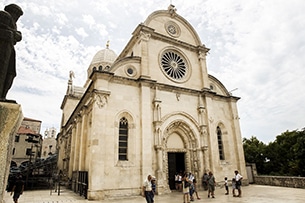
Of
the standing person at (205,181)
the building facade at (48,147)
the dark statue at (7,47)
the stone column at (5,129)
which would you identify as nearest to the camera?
the stone column at (5,129)

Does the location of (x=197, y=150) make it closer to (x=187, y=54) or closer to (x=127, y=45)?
(x=187, y=54)

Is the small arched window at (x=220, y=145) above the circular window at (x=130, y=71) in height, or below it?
below

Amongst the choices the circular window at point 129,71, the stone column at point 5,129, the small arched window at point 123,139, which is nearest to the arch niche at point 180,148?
the small arched window at point 123,139

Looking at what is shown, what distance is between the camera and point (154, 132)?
14.6 meters

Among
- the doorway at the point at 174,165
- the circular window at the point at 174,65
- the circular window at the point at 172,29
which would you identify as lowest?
the doorway at the point at 174,165

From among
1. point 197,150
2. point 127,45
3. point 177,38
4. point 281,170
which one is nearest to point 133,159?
point 197,150

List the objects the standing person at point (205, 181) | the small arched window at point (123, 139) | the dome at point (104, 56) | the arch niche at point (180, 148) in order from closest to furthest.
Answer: the small arched window at point (123, 139) → the standing person at point (205, 181) → the arch niche at point (180, 148) → the dome at point (104, 56)

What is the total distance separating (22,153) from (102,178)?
40107 mm

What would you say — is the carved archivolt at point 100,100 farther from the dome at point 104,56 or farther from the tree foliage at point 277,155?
the tree foliage at point 277,155

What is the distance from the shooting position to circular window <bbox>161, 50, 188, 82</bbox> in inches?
694

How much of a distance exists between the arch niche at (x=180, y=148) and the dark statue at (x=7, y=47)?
1255 cm

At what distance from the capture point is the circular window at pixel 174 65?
17625 mm

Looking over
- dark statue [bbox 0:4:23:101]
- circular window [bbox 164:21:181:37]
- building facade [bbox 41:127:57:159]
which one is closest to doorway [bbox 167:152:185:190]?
circular window [bbox 164:21:181:37]

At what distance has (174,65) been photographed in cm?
1819
